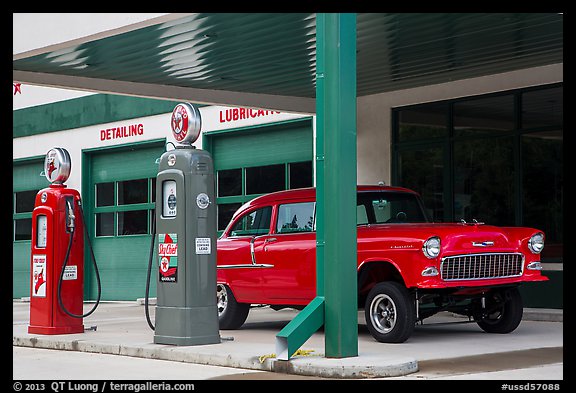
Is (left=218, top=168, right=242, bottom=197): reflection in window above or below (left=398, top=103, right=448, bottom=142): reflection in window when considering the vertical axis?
below

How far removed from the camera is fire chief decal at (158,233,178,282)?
11156 mm

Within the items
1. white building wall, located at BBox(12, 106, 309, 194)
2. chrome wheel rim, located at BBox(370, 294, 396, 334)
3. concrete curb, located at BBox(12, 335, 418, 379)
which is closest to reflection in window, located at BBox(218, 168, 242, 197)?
white building wall, located at BBox(12, 106, 309, 194)

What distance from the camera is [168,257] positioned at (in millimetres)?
11234

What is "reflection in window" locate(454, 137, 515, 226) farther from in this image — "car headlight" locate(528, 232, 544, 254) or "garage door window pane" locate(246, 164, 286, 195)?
"garage door window pane" locate(246, 164, 286, 195)

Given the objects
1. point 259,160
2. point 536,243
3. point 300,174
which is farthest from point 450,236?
point 259,160

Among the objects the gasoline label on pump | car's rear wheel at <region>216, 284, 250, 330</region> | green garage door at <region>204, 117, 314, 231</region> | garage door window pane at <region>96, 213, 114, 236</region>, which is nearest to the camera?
the gasoline label on pump

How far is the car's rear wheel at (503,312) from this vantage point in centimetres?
1241

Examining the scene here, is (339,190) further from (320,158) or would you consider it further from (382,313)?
(382,313)

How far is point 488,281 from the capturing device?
37.9 ft

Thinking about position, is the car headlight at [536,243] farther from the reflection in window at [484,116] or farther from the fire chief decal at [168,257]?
the fire chief decal at [168,257]

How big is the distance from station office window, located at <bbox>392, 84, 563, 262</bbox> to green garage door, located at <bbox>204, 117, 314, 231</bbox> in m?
2.41

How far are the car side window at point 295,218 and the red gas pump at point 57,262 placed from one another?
2.71 meters

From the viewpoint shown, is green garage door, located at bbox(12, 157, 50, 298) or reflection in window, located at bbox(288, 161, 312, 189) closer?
reflection in window, located at bbox(288, 161, 312, 189)
